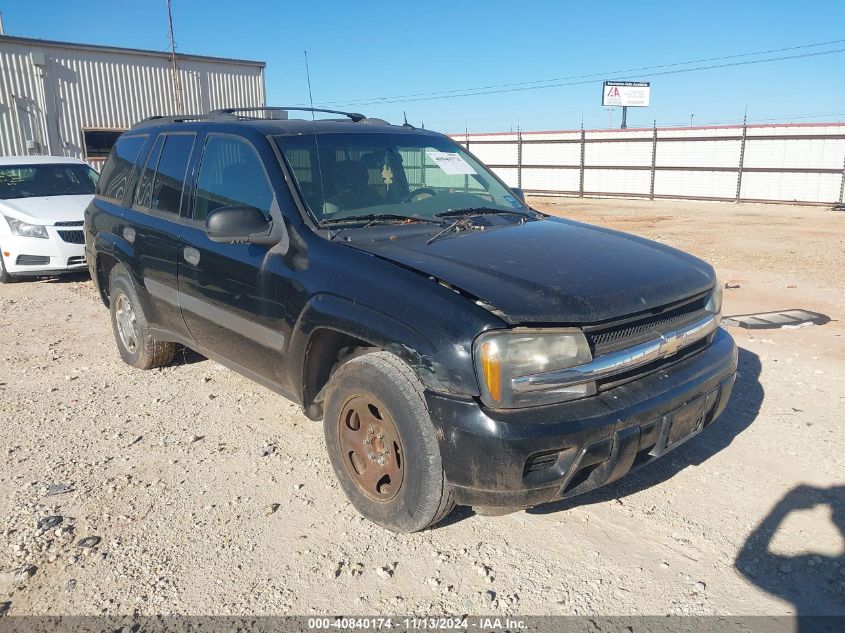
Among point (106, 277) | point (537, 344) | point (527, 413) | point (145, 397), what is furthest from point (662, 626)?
point (106, 277)

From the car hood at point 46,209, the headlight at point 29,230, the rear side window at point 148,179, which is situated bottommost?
the headlight at point 29,230

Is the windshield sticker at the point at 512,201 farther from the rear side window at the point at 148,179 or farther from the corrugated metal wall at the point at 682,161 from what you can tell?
the corrugated metal wall at the point at 682,161

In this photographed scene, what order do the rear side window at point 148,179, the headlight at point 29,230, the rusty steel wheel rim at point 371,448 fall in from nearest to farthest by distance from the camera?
the rusty steel wheel rim at point 371,448 < the rear side window at point 148,179 < the headlight at point 29,230

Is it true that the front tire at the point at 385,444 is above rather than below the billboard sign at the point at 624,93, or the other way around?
below

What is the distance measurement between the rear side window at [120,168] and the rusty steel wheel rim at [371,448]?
3.04m

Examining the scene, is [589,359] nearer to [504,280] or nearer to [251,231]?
[504,280]

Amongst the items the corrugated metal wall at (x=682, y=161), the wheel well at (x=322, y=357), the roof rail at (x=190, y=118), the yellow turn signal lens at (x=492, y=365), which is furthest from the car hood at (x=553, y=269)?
the corrugated metal wall at (x=682, y=161)

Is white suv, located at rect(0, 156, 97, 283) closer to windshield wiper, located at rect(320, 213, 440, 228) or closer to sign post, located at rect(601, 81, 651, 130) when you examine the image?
windshield wiper, located at rect(320, 213, 440, 228)

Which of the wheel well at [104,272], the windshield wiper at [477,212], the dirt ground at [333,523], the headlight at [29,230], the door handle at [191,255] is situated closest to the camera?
the dirt ground at [333,523]

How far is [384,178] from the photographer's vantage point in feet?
12.6

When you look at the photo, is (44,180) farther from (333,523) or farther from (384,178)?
(333,523)

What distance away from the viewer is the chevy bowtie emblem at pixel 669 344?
290 cm

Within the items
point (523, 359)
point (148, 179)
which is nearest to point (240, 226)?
point (523, 359)

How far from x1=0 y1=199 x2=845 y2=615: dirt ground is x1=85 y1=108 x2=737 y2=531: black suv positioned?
33 centimetres
